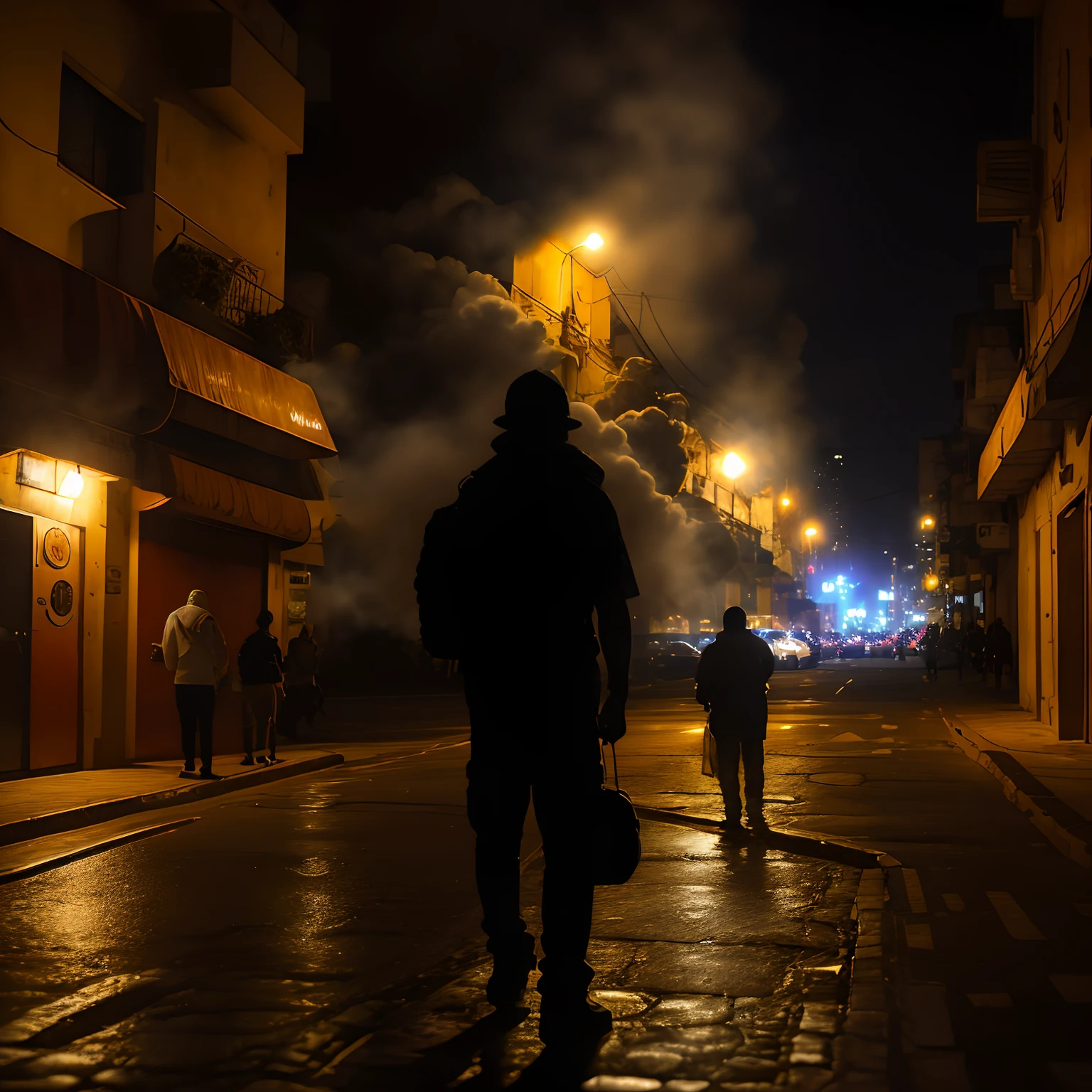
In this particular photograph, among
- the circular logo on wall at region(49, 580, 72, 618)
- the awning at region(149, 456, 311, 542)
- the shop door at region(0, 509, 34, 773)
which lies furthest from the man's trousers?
the awning at region(149, 456, 311, 542)

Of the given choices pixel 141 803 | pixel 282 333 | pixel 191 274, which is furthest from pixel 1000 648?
pixel 141 803

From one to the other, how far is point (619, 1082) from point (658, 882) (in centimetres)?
385

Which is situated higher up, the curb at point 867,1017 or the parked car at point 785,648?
the parked car at point 785,648

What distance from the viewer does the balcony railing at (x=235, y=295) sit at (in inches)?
653

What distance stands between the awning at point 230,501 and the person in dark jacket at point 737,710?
7.80 metres

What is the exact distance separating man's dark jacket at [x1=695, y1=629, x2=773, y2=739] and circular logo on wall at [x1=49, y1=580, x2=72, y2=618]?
759 cm

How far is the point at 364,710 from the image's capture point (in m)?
27.8

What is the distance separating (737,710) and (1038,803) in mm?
2903

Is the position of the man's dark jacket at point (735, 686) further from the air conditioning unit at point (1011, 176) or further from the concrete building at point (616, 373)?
the concrete building at point (616, 373)

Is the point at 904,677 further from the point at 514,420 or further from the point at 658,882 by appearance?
the point at 514,420

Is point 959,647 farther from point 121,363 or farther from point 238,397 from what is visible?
point 121,363

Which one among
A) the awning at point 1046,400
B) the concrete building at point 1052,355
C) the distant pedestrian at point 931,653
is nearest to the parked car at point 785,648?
the distant pedestrian at point 931,653

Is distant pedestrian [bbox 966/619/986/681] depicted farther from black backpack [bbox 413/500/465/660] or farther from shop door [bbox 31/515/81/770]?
black backpack [bbox 413/500/465/660]

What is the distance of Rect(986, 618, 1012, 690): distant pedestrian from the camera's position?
32.5 m
